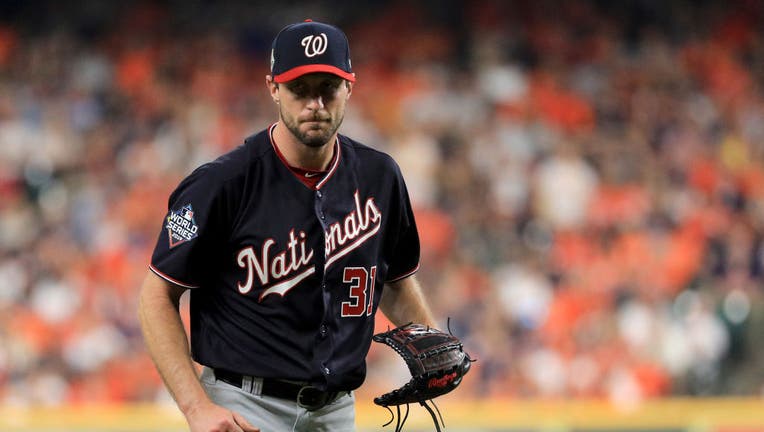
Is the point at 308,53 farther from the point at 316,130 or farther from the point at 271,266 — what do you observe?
the point at 271,266

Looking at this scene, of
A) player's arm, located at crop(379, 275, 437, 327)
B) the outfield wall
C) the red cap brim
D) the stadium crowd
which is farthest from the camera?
the stadium crowd

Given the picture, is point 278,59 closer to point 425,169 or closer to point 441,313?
point 441,313

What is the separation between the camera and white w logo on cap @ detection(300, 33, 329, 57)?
3.28m

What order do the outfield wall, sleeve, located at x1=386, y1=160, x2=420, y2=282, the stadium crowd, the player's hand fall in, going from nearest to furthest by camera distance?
1. the player's hand
2. sleeve, located at x1=386, y1=160, x2=420, y2=282
3. the outfield wall
4. the stadium crowd

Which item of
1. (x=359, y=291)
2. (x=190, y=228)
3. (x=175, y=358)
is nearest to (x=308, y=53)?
(x=190, y=228)

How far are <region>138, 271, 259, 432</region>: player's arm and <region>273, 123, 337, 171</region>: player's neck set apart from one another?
493 mm

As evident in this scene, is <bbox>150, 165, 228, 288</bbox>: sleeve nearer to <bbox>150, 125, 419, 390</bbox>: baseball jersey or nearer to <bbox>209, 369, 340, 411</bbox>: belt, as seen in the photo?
<bbox>150, 125, 419, 390</bbox>: baseball jersey

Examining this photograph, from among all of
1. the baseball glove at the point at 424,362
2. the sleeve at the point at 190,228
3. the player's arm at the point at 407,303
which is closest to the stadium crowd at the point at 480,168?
the player's arm at the point at 407,303

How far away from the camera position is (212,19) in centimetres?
1183

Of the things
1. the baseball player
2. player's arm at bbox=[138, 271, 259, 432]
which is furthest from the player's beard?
player's arm at bbox=[138, 271, 259, 432]

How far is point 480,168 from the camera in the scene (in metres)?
9.90

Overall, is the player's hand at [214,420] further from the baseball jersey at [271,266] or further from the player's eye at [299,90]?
the player's eye at [299,90]

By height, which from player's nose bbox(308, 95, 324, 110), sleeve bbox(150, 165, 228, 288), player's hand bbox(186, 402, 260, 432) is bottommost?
player's hand bbox(186, 402, 260, 432)

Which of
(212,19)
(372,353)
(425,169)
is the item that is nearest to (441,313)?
(372,353)
